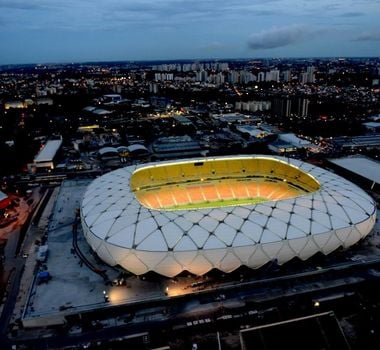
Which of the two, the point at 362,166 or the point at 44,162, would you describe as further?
the point at 44,162

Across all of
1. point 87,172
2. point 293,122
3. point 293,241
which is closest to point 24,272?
point 293,241

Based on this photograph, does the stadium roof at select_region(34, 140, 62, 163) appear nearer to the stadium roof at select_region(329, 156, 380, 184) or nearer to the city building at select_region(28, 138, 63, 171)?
the city building at select_region(28, 138, 63, 171)

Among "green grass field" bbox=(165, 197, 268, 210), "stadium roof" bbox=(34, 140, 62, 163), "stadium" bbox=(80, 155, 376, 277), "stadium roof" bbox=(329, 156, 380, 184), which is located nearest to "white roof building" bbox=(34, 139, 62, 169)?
"stadium roof" bbox=(34, 140, 62, 163)

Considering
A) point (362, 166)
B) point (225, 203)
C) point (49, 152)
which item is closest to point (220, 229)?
point (225, 203)

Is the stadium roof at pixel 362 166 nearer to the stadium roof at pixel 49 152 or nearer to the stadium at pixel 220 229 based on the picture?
the stadium at pixel 220 229

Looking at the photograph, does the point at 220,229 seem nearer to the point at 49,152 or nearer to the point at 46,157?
the point at 46,157

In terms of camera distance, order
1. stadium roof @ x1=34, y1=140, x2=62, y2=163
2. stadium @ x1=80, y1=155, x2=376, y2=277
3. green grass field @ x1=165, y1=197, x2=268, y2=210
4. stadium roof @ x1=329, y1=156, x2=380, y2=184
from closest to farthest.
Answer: stadium @ x1=80, y1=155, x2=376, y2=277
green grass field @ x1=165, y1=197, x2=268, y2=210
stadium roof @ x1=329, y1=156, x2=380, y2=184
stadium roof @ x1=34, y1=140, x2=62, y2=163

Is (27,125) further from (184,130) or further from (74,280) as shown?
(74,280)
